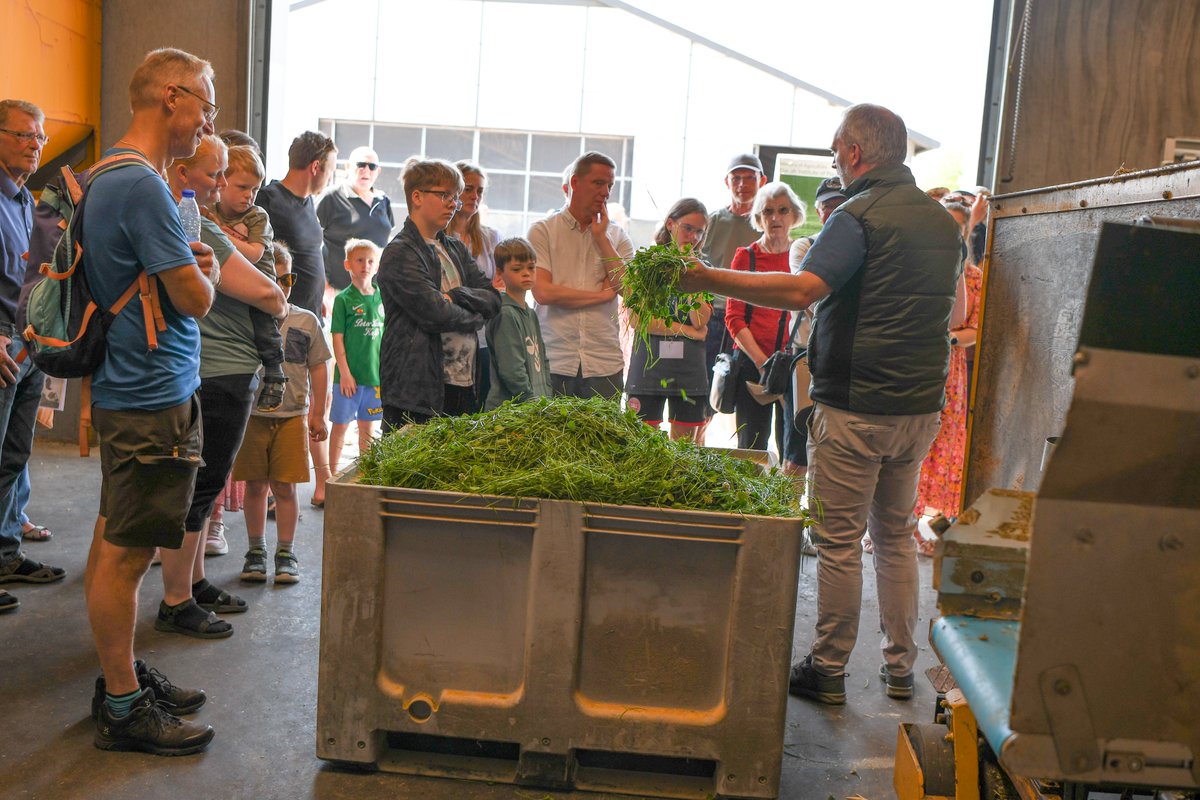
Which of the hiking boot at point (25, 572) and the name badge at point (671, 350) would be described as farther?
the name badge at point (671, 350)

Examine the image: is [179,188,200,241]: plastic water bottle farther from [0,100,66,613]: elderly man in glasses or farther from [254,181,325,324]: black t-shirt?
[254,181,325,324]: black t-shirt

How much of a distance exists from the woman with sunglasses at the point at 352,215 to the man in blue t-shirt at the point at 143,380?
3.74 metres

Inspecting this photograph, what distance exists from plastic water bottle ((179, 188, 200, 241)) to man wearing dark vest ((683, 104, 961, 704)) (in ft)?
5.05

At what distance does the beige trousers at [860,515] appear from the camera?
12.0ft

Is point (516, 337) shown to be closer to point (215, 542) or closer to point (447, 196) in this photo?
point (447, 196)

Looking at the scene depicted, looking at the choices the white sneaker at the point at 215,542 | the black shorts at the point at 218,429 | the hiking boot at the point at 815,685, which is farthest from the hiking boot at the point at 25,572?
the hiking boot at the point at 815,685

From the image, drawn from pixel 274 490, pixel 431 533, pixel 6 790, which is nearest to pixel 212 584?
pixel 274 490

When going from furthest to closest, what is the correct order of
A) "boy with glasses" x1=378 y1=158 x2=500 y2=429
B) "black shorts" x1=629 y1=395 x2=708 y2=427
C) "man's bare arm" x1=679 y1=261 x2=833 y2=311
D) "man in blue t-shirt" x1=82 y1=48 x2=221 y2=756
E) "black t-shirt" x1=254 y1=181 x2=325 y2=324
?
"black shorts" x1=629 y1=395 x2=708 y2=427 → "black t-shirt" x1=254 y1=181 x2=325 y2=324 → "boy with glasses" x1=378 y1=158 x2=500 y2=429 → "man's bare arm" x1=679 y1=261 x2=833 y2=311 → "man in blue t-shirt" x1=82 y1=48 x2=221 y2=756

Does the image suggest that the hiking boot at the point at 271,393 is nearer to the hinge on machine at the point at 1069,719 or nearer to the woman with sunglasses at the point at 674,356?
the woman with sunglasses at the point at 674,356

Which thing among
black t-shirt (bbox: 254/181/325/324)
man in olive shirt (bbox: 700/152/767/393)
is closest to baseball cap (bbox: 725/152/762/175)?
man in olive shirt (bbox: 700/152/767/393)

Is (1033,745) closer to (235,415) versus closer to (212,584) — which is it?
(235,415)

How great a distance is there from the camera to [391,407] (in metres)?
4.30

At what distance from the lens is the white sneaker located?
4988mm

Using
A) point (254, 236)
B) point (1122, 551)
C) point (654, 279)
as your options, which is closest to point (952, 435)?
point (654, 279)
